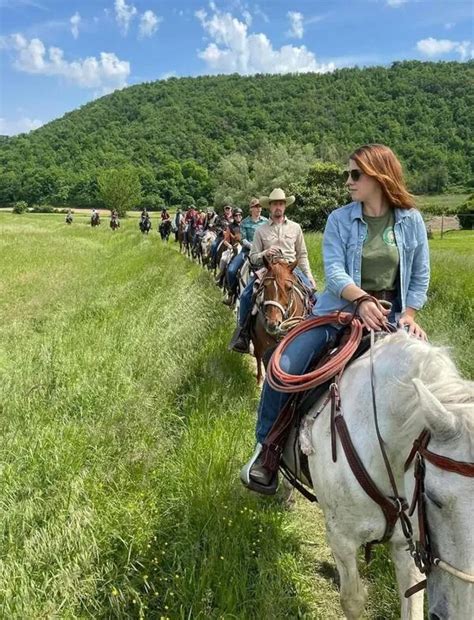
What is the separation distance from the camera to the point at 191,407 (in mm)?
5387

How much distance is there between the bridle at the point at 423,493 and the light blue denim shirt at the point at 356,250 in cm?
111

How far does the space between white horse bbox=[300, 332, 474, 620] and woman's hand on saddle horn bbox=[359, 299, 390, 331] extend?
136mm

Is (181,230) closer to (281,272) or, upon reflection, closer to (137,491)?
(281,272)

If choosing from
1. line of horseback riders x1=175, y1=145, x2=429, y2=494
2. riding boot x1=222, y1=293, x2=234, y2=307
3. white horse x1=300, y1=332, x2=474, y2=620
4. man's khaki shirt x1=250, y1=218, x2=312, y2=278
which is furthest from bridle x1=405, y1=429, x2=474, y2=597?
riding boot x1=222, y1=293, x2=234, y2=307

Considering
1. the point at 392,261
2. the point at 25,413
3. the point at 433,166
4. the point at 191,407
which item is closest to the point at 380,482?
the point at 392,261

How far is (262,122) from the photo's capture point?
104562 mm

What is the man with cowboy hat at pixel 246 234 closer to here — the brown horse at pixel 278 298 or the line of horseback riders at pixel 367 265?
the brown horse at pixel 278 298

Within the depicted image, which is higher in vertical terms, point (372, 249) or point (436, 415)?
point (372, 249)

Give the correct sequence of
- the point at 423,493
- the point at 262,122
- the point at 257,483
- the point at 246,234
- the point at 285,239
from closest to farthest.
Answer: the point at 423,493 → the point at 257,483 → the point at 285,239 → the point at 246,234 → the point at 262,122

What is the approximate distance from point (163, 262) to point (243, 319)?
12229mm

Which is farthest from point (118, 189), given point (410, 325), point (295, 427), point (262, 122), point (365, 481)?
point (365, 481)

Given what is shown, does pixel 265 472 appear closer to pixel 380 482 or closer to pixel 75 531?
pixel 380 482

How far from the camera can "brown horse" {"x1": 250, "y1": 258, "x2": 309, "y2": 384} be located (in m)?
5.86

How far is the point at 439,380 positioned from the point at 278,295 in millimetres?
3949
